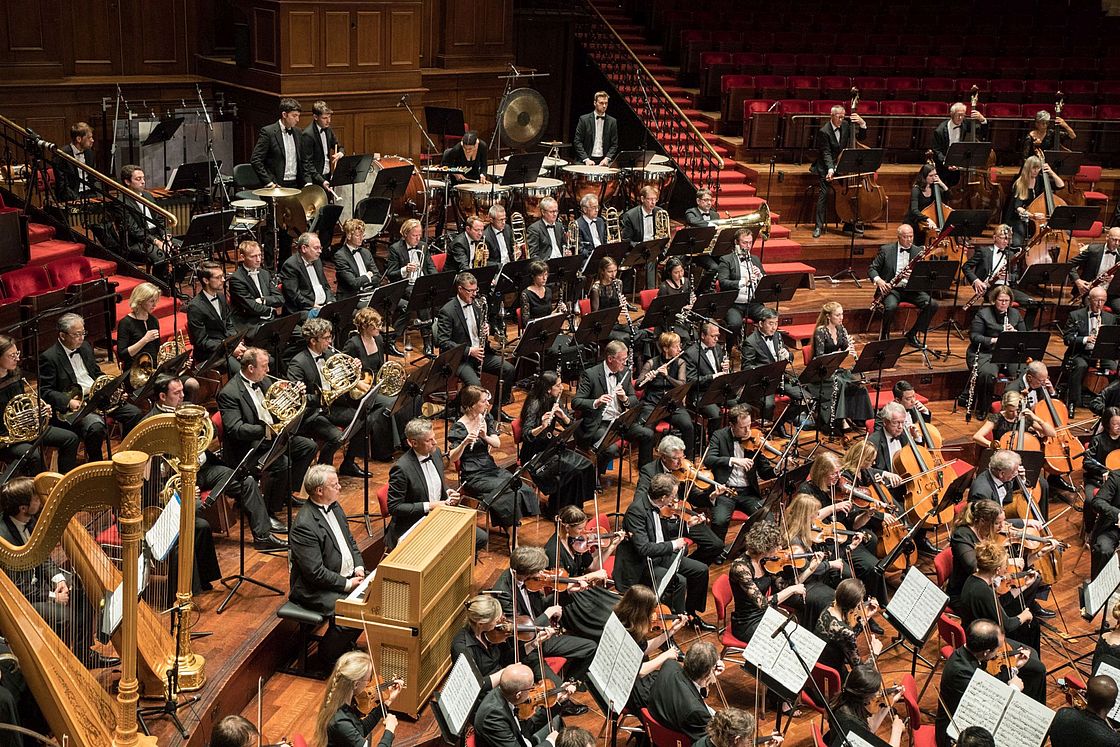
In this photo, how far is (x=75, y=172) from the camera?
1043 centimetres

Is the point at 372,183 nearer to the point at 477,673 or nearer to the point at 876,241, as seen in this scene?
the point at 876,241

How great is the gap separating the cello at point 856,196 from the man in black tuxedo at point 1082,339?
2.77 m

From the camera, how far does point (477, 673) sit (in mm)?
5449

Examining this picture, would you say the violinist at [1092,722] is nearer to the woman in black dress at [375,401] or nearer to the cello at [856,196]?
the woman in black dress at [375,401]

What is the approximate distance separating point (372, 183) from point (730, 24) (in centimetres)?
649

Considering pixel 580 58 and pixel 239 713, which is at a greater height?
pixel 580 58

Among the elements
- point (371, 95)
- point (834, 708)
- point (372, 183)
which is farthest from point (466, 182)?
point (834, 708)

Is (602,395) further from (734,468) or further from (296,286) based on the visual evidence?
(296,286)

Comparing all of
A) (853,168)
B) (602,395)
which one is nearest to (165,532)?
(602,395)

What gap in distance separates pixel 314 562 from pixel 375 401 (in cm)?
241

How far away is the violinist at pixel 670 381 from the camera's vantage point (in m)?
8.97

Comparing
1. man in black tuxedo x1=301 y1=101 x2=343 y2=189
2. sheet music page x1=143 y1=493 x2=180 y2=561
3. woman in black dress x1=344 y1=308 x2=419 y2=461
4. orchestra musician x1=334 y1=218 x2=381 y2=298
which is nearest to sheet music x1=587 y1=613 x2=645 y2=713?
sheet music page x1=143 y1=493 x2=180 y2=561

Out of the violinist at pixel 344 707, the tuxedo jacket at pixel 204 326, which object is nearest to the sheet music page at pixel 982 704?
the violinist at pixel 344 707

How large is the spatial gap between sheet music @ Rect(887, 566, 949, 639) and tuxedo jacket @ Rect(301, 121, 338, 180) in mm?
6702
